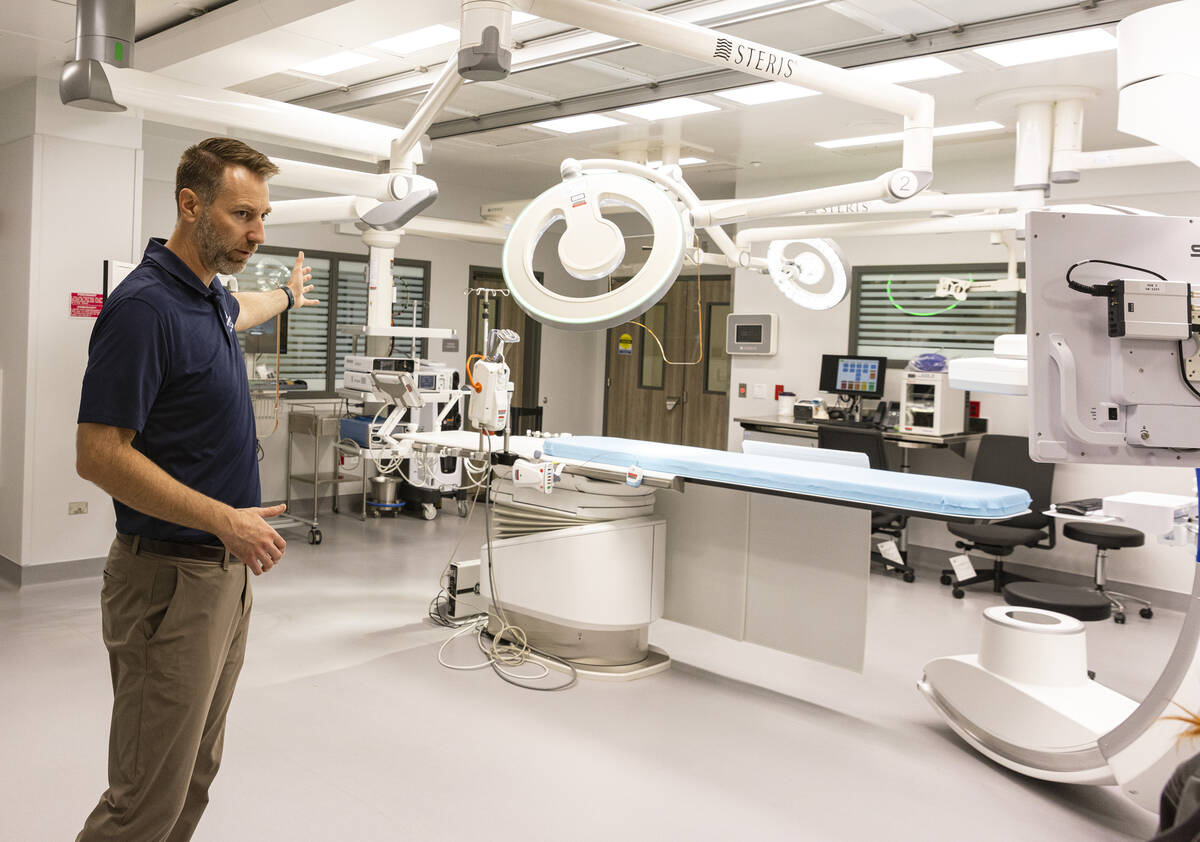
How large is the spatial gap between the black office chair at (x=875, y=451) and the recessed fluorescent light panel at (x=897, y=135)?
193 centimetres

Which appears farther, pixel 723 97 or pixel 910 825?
pixel 723 97

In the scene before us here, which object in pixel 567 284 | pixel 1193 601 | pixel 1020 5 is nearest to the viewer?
pixel 1193 601

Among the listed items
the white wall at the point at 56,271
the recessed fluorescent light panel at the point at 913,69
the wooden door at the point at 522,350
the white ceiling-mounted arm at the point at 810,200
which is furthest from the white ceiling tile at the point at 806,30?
the wooden door at the point at 522,350

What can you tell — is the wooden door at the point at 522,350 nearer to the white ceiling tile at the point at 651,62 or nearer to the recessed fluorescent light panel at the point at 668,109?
the recessed fluorescent light panel at the point at 668,109

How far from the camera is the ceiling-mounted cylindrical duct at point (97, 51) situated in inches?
134

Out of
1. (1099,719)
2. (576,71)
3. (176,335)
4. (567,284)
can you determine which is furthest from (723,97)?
(176,335)

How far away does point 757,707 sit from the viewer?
395 centimetres

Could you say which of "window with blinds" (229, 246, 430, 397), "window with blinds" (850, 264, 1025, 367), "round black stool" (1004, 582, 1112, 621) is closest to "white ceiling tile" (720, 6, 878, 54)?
"round black stool" (1004, 582, 1112, 621)

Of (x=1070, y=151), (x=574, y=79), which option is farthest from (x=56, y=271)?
(x=1070, y=151)

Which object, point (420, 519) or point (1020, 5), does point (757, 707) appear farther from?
point (420, 519)

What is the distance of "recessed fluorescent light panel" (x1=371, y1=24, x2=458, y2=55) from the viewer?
14.7 ft

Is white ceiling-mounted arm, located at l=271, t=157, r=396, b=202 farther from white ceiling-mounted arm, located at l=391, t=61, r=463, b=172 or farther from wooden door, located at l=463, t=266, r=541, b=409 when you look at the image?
wooden door, located at l=463, t=266, r=541, b=409

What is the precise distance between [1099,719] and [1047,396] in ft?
4.67

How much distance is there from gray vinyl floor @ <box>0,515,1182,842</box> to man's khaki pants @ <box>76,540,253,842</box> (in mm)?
1004
